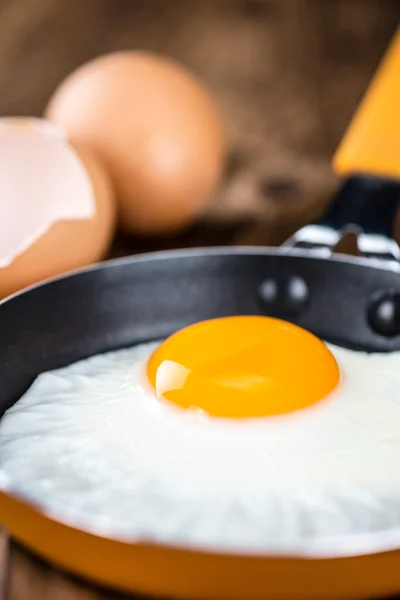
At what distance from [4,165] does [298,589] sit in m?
0.56

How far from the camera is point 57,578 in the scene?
0.52 metres

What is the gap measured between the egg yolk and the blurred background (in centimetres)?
77

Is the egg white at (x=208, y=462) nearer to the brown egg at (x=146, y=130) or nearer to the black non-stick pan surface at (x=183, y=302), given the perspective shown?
the black non-stick pan surface at (x=183, y=302)

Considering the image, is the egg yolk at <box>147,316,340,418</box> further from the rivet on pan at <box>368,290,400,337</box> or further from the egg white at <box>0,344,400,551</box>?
the rivet on pan at <box>368,290,400,337</box>

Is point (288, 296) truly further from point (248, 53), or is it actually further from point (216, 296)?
point (248, 53)

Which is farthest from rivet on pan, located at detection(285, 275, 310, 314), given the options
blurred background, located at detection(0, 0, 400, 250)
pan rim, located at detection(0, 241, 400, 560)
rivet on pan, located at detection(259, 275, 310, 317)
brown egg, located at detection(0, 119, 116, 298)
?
blurred background, located at detection(0, 0, 400, 250)

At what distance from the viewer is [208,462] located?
566 millimetres

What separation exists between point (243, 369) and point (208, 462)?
3.9 inches

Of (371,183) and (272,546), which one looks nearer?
(272,546)

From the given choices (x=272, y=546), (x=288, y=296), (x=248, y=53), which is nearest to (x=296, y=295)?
(x=288, y=296)

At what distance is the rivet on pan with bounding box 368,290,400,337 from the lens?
2.65ft

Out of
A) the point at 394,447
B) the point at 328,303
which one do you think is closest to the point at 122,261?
the point at 328,303

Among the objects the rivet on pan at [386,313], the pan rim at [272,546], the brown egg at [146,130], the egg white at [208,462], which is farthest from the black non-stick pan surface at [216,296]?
the pan rim at [272,546]

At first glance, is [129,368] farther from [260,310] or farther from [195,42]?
[195,42]
